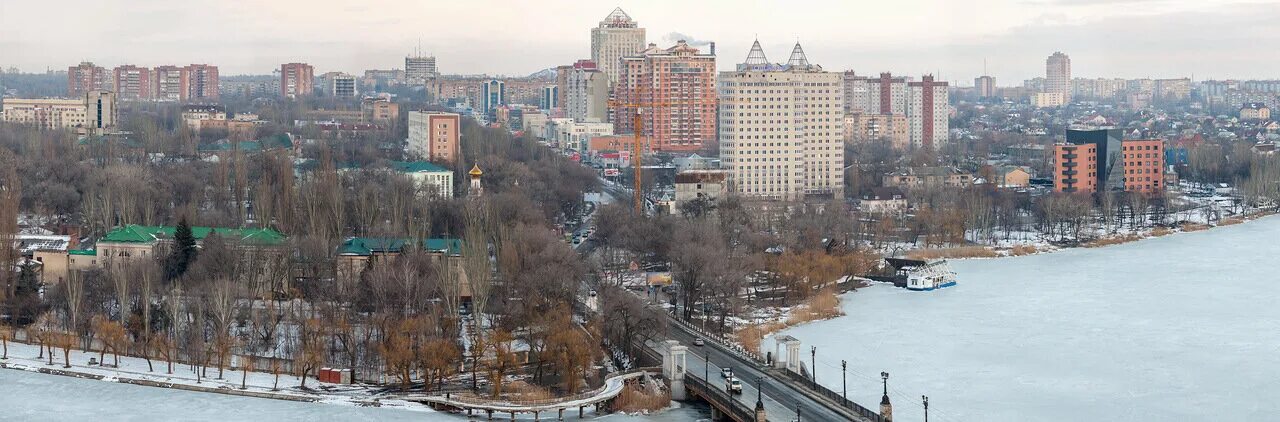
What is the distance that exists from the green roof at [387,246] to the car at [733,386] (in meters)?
4.76

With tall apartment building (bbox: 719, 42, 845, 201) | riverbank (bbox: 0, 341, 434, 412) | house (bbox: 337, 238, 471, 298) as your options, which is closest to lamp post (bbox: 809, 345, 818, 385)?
riverbank (bbox: 0, 341, 434, 412)

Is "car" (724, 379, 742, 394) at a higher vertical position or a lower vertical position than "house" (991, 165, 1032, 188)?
lower

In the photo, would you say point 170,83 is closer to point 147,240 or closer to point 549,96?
point 549,96

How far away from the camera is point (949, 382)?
436 inches

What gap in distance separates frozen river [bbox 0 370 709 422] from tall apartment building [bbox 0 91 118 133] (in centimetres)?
2314

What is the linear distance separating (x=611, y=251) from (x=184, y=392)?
721 centimetres

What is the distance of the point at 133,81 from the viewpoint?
53.9 metres

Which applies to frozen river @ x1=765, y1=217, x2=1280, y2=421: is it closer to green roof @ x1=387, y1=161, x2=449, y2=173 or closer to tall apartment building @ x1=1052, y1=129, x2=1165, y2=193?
tall apartment building @ x1=1052, y1=129, x2=1165, y2=193

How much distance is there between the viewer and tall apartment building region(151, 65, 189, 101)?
54344 millimetres

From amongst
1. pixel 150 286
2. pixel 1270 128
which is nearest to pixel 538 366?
pixel 150 286

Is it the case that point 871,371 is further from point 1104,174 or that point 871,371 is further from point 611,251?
point 1104,174

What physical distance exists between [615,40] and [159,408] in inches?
1535

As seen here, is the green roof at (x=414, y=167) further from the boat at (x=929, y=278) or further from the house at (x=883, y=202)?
the boat at (x=929, y=278)

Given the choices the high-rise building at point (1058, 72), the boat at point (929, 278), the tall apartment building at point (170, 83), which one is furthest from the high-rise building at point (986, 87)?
the boat at point (929, 278)
